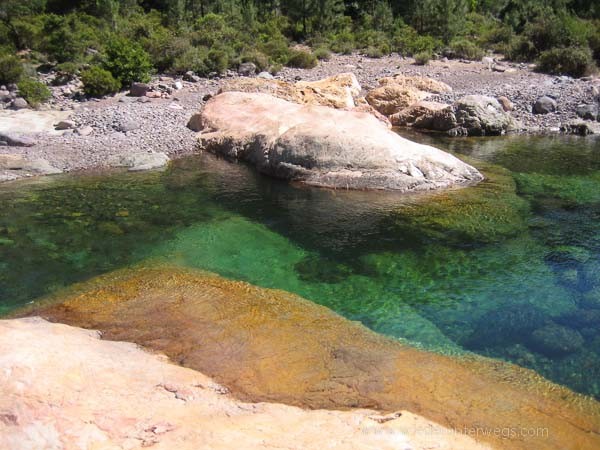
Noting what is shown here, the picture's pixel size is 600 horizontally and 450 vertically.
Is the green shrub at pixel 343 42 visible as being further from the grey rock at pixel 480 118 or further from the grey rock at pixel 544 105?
the grey rock at pixel 480 118

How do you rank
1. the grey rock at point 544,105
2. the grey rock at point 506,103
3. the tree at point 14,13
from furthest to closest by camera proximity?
1. the tree at point 14,13
2. the grey rock at point 506,103
3. the grey rock at point 544,105

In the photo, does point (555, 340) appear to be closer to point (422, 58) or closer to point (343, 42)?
point (422, 58)

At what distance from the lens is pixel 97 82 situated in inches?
997

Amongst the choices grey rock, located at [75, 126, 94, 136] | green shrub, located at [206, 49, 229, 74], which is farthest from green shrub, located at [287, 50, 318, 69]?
grey rock, located at [75, 126, 94, 136]

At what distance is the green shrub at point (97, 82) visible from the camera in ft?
83.0

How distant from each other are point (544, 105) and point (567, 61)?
878 cm

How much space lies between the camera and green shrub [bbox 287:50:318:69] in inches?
1396

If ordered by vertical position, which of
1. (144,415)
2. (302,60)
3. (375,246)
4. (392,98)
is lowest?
(375,246)

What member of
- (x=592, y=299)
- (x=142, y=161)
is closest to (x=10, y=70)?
(x=142, y=161)

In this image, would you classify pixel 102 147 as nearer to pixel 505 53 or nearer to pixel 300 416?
pixel 300 416

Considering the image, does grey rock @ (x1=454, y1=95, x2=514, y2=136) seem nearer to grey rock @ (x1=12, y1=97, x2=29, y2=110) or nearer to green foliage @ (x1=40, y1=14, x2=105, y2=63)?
grey rock @ (x1=12, y1=97, x2=29, y2=110)

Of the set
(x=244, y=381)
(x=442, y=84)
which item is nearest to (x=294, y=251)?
(x=244, y=381)

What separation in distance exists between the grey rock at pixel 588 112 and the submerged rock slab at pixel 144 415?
24.9 m

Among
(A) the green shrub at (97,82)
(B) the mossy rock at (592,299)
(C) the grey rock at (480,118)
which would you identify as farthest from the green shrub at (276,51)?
(B) the mossy rock at (592,299)
